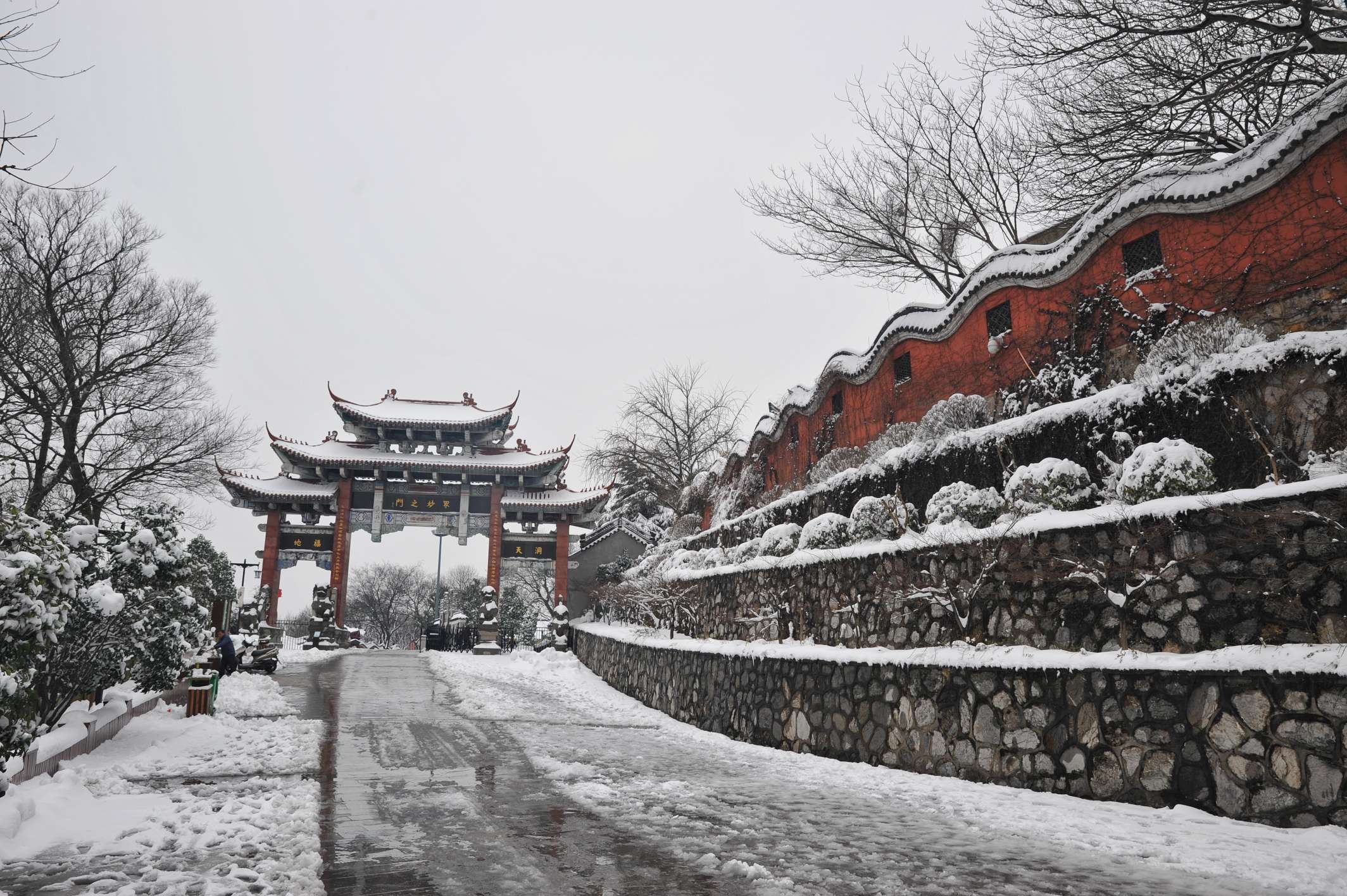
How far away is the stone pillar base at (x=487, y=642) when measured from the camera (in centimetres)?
2478

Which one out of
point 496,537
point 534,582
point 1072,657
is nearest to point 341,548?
point 496,537

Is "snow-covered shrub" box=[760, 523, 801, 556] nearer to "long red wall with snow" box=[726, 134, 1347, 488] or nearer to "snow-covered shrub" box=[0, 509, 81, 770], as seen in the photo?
"long red wall with snow" box=[726, 134, 1347, 488]

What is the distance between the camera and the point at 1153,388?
6.99 meters

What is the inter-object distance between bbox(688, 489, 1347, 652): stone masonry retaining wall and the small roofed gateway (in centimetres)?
2230

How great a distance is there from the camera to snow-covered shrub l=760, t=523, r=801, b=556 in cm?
1145

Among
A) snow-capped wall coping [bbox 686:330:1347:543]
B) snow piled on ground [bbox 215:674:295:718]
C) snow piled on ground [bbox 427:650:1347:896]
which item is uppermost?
snow-capped wall coping [bbox 686:330:1347:543]

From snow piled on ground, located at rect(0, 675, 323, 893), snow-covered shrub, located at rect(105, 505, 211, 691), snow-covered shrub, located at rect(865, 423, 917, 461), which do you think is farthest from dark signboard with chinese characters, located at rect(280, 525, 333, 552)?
snow-covered shrub, located at rect(865, 423, 917, 461)

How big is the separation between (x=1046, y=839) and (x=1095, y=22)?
788 cm

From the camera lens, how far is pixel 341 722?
416 inches

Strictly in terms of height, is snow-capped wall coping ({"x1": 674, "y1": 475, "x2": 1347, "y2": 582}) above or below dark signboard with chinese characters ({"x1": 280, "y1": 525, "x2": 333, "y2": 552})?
below

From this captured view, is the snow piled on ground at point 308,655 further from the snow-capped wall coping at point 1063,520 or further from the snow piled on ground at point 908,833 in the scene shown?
the snow-capped wall coping at point 1063,520

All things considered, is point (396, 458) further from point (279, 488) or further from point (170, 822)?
point (170, 822)

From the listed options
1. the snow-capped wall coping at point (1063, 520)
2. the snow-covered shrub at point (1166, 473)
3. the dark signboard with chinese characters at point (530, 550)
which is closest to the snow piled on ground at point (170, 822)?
the snow-capped wall coping at point (1063, 520)

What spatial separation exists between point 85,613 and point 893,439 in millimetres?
9775
